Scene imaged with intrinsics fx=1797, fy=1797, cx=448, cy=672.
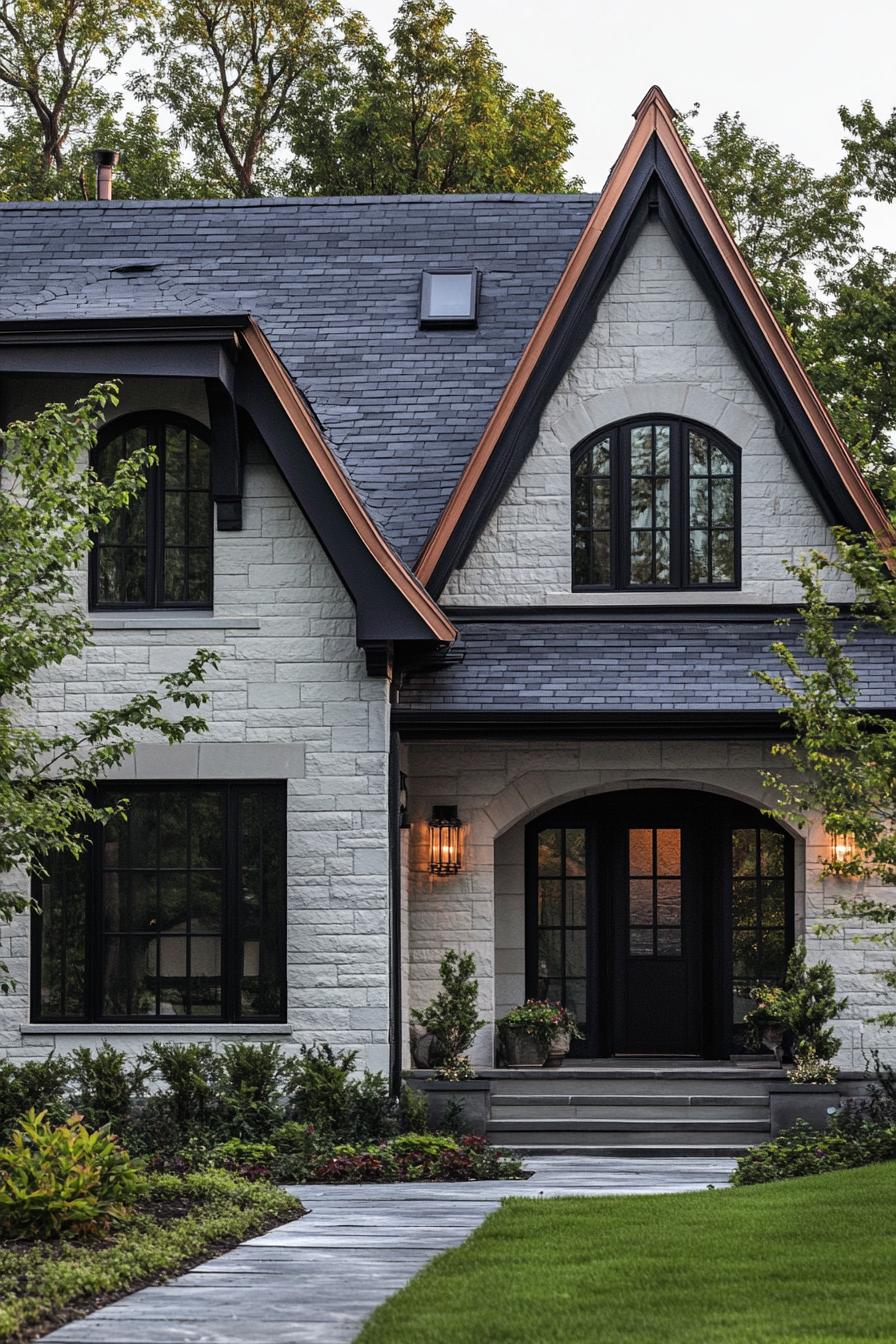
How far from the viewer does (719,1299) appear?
742cm

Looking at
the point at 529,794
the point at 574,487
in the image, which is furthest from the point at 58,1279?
the point at 574,487

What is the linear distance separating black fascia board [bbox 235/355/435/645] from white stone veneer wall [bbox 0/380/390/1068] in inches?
16.7

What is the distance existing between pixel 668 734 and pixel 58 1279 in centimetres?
840

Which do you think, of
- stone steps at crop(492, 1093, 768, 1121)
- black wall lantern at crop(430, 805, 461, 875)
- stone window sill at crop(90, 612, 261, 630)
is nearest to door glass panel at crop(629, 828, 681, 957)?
black wall lantern at crop(430, 805, 461, 875)

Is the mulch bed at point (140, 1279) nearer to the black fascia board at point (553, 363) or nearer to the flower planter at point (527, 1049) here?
the flower planter at point (527, 1049)

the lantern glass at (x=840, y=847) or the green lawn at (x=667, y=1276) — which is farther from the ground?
the lantern glass at (x=840, y=847)

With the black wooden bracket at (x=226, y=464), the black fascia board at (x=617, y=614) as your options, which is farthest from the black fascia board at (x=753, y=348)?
the black wooden bracket at (x=226, y=464)

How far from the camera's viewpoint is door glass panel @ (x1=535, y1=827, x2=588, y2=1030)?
16.3 meters

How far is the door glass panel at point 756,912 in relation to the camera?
16.1m

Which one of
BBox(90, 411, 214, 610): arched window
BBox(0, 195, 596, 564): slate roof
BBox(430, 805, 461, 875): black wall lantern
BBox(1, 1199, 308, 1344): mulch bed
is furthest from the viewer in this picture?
BBox(0, 195, 596, 564): slate roof

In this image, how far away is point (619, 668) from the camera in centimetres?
1530

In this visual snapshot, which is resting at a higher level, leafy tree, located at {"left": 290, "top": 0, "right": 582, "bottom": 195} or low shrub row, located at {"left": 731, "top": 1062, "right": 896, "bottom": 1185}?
leafy tree, located at {"left": 290, "top": 0, "right": 582, "bottom": 195}

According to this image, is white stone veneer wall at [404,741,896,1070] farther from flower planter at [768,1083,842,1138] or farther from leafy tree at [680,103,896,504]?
leafy tree at [680,103,896,504]

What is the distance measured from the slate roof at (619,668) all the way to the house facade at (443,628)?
0.03 meters
